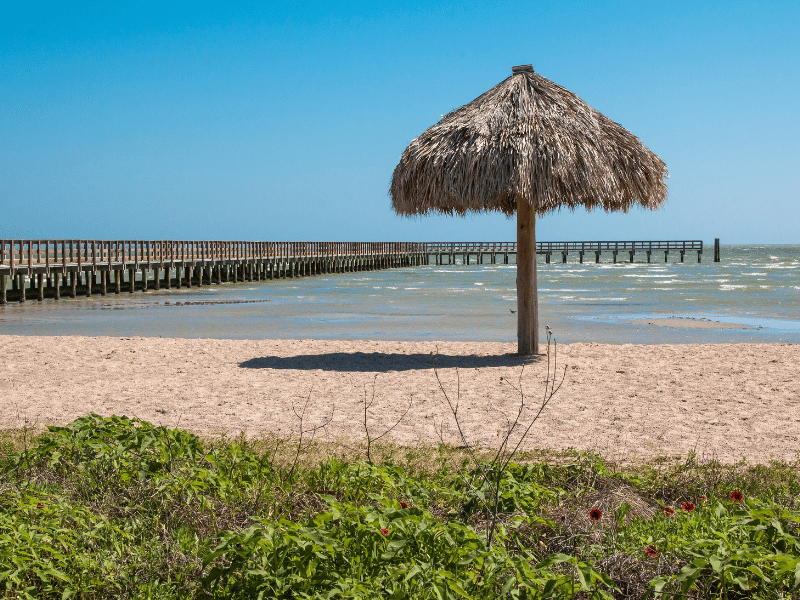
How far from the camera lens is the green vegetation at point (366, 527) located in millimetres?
2789

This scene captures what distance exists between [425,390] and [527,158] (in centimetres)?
348

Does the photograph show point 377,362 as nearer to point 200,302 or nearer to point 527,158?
point 527,158

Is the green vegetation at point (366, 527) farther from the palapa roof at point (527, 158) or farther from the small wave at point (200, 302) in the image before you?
the small wave at point (200, 302)

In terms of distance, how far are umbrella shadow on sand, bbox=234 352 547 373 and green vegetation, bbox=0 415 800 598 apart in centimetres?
517

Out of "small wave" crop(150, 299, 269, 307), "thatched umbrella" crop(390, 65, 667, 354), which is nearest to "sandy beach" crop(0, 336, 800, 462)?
"thatched umbrella" crop(390, 65, 667, 354)

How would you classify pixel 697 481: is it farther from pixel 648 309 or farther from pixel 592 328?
pixel 648 309

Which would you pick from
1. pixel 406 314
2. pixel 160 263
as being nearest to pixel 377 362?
pixel 406 314

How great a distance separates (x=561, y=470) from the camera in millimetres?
4578

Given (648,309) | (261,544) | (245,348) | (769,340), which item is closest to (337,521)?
(261,544)

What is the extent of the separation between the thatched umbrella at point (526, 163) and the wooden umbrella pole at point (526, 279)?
0.01 m

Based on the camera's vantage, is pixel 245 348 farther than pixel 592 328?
No

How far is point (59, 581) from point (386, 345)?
31.7ft

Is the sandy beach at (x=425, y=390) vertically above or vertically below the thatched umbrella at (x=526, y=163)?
below

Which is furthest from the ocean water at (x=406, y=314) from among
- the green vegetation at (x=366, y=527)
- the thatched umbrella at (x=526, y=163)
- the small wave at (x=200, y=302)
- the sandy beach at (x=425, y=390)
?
the green vegetation at (x=366, y=527)
